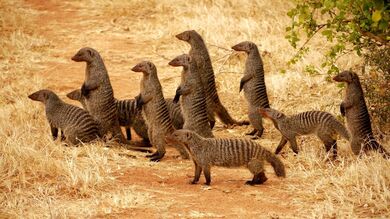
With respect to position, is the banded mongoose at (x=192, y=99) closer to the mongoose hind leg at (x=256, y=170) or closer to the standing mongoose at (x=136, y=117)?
the standing mongoose at (x=136, y=117)

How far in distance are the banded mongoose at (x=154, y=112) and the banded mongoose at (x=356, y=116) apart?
5.46ft

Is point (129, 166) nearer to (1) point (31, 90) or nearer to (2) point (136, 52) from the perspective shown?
(1) point (31, 90)

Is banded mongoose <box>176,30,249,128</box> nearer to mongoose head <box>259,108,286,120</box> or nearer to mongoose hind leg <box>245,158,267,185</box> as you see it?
mongoose head <box>259,108,286,120</box>

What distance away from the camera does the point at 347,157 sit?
6.88 m

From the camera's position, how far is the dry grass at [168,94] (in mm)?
5301

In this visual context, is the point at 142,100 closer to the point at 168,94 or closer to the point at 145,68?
the point at 145,68

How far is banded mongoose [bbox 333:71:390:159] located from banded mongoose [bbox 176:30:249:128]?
1808mm

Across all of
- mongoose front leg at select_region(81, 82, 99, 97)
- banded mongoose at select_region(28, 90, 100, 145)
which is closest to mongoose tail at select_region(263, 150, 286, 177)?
banded mongoose at select_region(28, 90, 100, 145)

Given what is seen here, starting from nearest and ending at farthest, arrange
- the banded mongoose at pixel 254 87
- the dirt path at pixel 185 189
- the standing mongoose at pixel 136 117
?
the dirt path at pixel 185 189 → the standing mongoose at pixel 136 117 → the banded mongoose at pixel 254 87

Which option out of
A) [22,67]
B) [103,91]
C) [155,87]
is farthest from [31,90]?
[155,87]

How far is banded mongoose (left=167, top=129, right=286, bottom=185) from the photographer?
608 cm

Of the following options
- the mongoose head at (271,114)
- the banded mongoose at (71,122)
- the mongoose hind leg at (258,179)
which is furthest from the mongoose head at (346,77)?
the banded mongoose at (71,122)

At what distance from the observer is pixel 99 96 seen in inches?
303

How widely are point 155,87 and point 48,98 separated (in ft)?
3.92
